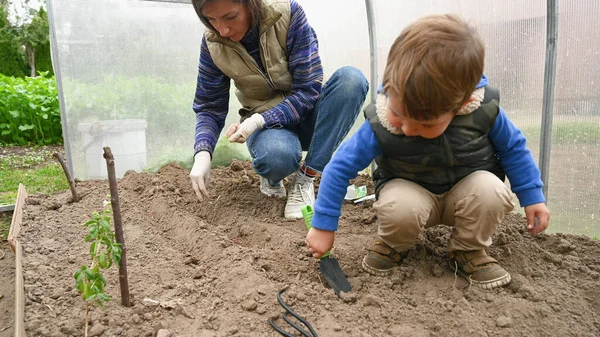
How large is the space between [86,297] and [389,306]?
0.87 meters

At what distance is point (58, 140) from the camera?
247 inches

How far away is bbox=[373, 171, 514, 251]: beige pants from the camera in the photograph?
59.5 inches

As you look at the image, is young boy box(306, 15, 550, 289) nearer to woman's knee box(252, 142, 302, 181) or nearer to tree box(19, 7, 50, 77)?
woman's knee box(252, 142, 302, 181)

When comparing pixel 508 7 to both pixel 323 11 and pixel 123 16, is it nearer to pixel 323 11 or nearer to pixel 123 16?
pixel 323 11

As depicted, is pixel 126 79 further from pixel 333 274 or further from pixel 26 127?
pixel 26 127

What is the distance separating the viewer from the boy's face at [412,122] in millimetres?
1268

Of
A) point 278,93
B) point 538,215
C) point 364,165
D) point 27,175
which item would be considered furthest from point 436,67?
point 27,175

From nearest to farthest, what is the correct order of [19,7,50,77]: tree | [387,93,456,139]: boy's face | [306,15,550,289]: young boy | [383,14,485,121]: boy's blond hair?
[383,14,485,121]: boy's blond hair
[387,93,456,139]: boy's face
[306,15,550,289]: young boy
[19,7,50,77]: tree

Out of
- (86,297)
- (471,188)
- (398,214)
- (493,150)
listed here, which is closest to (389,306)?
(398,214)

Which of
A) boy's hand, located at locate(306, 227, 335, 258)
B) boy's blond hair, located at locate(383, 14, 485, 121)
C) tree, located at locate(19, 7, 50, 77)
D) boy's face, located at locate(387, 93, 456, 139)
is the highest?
tree, located at locate(19, 7, 50, 77)

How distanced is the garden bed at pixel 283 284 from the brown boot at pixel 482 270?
3cm

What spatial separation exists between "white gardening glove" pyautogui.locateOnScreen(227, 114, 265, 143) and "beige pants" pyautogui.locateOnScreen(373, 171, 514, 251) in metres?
0.77

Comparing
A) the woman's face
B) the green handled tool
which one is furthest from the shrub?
the green handled tool

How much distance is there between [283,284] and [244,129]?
828 mm
